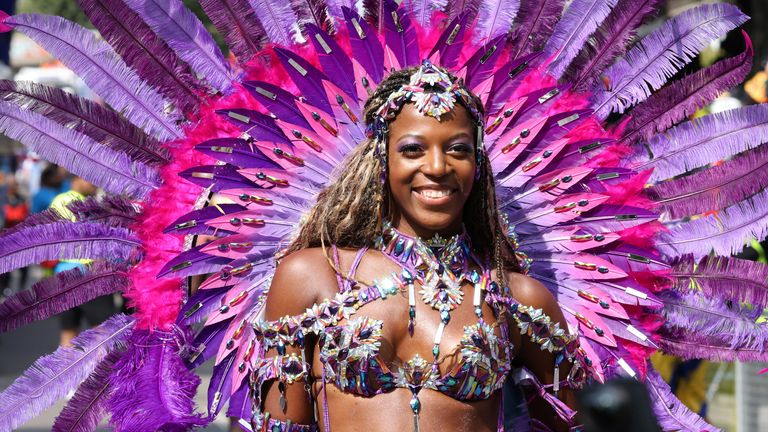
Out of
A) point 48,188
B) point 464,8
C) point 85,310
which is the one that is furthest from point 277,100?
point 48,188

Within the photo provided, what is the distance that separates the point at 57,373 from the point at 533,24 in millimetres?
1953

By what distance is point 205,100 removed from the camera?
142 inches

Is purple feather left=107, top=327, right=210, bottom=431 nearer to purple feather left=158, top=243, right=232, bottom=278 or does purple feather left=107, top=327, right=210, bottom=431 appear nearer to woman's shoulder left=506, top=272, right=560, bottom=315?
purple feather left=158, top=243, right=232, bottom=278

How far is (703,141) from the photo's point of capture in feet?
12.0

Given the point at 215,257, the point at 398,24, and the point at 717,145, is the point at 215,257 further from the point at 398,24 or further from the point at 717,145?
the point at 717,145

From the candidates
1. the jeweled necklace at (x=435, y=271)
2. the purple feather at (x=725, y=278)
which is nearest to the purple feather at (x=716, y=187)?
the purple feather at (x=725, y=278)

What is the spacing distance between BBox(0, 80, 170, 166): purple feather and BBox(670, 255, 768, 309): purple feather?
1.77 metres

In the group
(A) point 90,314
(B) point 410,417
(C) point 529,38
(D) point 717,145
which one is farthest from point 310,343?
(A) point 90,314

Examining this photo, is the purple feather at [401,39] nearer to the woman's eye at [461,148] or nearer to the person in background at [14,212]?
the woman's eye at [461,148]

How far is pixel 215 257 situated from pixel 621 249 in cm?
131

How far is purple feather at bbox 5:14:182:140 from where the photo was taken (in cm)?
360

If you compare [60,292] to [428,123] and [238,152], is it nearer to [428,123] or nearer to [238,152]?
[238,152]

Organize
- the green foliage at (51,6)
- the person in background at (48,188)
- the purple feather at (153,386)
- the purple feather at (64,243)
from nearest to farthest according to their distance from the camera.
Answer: the purple feather at (153,386) < the purple feather at (64,243) < the person in background at (48,188) < the green foliage at (51,6)

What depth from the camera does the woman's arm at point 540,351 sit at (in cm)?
304
